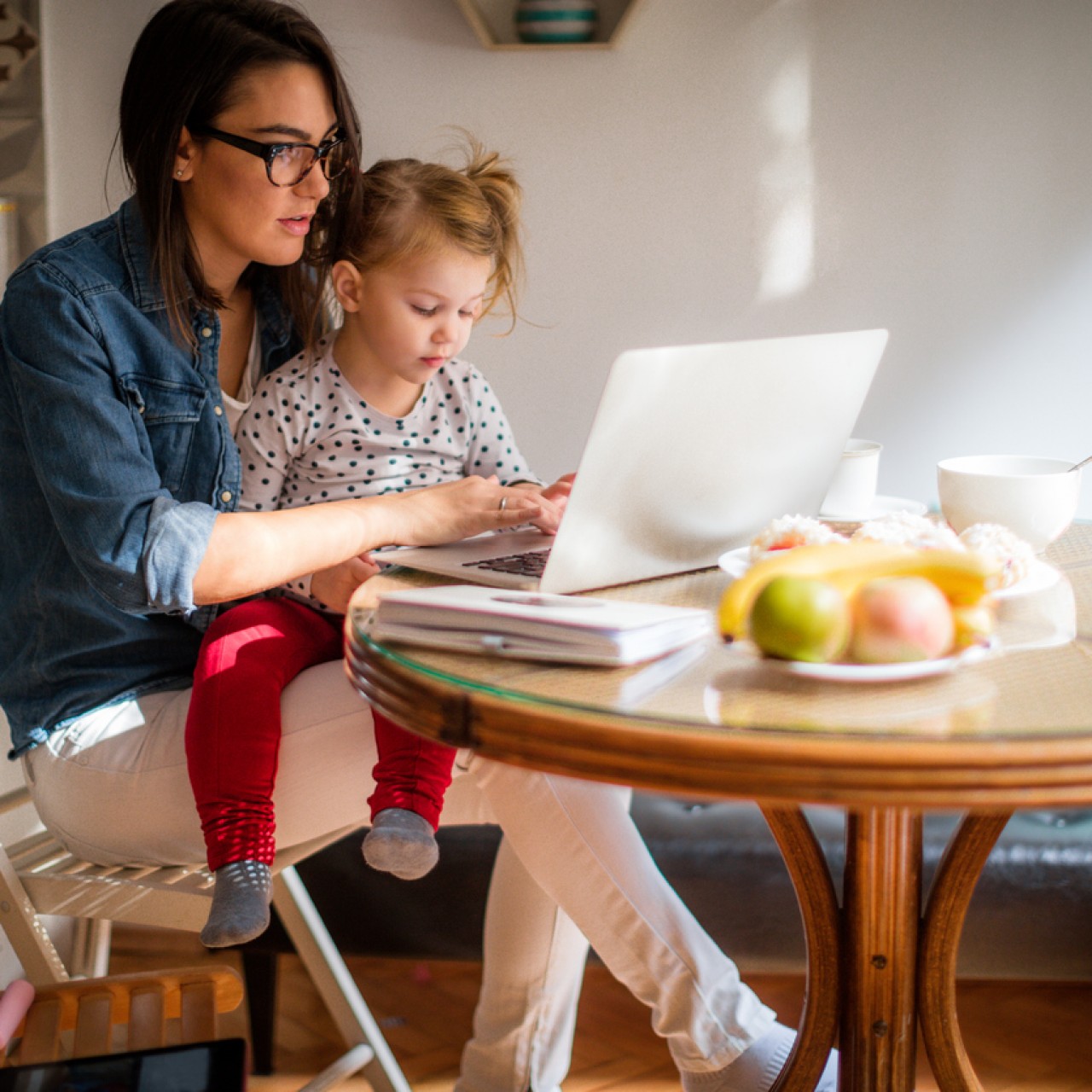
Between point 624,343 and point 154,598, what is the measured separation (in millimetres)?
1249

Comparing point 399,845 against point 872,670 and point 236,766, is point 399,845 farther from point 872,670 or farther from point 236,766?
point 872,670

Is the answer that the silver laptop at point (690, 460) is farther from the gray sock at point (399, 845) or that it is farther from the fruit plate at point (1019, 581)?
the gray sock at point (399, 845)

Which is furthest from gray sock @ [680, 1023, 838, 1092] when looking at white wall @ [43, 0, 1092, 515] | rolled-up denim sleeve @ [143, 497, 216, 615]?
white wall @ [43, 0, 1092, 515]

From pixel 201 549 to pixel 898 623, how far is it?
2.12 ft

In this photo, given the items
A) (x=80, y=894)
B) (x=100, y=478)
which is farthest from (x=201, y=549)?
(x=80, y=894)

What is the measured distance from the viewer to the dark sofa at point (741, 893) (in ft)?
5.62

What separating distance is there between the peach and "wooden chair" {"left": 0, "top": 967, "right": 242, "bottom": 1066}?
70cm

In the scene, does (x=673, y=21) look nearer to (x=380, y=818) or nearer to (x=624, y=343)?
(x=624, y=343)

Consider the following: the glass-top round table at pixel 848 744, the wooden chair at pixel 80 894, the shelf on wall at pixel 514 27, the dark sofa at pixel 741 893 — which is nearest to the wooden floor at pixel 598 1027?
the dark sofa at pixel 741 893

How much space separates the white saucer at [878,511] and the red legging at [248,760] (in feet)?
1.54

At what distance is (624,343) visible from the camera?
7.22 feet

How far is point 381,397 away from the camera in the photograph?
5.21 feet

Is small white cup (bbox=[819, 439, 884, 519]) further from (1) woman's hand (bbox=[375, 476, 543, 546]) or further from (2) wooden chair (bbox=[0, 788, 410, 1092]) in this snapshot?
(2) wooden chair (bbox=[0, 788, 410, 1092])

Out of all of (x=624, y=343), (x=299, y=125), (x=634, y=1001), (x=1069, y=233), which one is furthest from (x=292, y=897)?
(x=1069, y=233)
